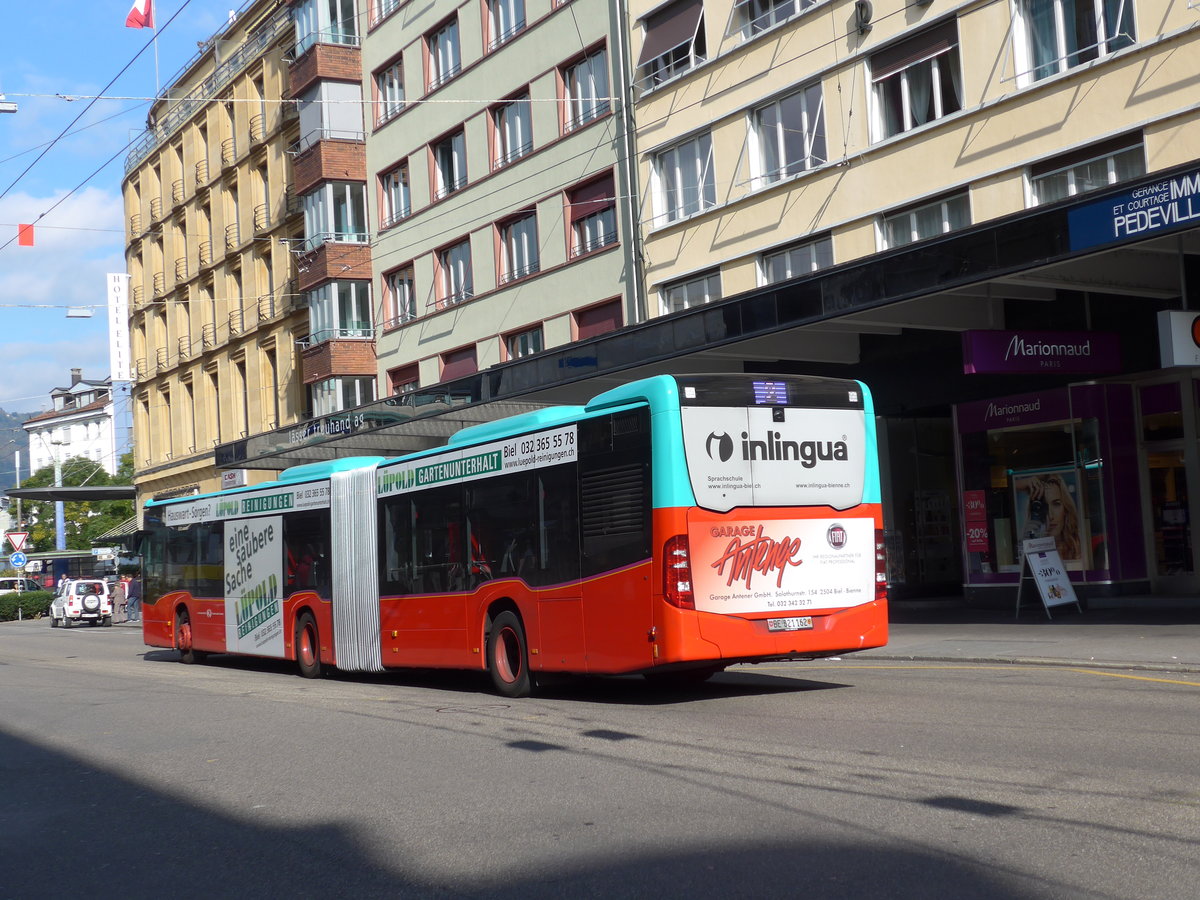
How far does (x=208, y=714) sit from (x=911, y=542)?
16097 mm

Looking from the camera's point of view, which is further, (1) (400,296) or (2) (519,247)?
(1) (400,296)

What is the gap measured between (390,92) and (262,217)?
33.8 feet

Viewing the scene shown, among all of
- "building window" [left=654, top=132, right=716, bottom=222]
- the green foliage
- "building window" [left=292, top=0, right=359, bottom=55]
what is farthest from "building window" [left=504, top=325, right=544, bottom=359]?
the green foliage

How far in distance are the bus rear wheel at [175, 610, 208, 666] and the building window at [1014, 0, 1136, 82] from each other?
53.3 ft

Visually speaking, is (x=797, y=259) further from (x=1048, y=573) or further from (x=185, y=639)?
(x=185, y=639)

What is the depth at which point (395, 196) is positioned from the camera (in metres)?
40.3

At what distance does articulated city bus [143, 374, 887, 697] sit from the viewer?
1214 cm

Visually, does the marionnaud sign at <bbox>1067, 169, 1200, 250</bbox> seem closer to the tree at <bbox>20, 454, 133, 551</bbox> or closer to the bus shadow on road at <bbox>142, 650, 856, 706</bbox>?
the bus shadow on road at <bbox>142, 650, 856, 706</bbox>

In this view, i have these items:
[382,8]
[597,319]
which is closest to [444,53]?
[382,8]

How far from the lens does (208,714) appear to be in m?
14.0

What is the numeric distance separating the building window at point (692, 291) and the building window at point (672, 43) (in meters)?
4.23

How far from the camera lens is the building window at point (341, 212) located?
42.2 metres

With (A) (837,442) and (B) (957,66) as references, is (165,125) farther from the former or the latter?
(A) (837,442)

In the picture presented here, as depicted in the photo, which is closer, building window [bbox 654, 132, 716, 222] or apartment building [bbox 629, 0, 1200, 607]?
apartment building [bbox 629, 0, 1200, 607]
